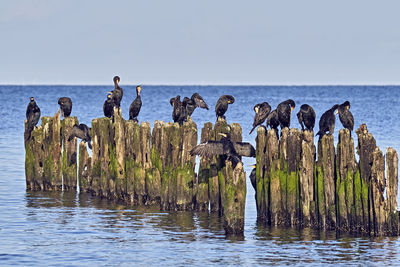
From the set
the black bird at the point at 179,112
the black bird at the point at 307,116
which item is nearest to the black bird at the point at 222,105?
the black bird at the point at 179,112

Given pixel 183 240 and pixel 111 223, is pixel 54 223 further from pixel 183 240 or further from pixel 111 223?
pixel 183 240

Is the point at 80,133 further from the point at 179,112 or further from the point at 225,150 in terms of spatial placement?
the point at 225,150

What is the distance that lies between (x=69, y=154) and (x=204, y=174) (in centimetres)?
513

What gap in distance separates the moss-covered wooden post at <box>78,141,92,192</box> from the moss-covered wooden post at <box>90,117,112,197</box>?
0.23 meters

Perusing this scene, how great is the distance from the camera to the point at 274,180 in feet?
59.8

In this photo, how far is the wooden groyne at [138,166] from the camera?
1989 cm

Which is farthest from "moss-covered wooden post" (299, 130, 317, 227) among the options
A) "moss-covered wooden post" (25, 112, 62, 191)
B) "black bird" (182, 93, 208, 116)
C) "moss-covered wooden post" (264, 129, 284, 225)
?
"moss-covered wooden post" (25, 112, 62, 191)

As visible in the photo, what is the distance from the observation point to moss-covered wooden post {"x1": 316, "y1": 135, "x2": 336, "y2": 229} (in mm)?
17641

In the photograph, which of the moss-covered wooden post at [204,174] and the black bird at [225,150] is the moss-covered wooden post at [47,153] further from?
the black bird at [225,150]

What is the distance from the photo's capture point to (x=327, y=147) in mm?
17625

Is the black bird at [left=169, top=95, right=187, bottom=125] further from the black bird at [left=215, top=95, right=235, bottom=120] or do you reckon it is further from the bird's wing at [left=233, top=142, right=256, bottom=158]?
the bird's wing at [left=233, top=142, right=256, bottom=158]

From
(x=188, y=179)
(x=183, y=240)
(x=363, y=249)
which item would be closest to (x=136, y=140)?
(x=188, y=179)

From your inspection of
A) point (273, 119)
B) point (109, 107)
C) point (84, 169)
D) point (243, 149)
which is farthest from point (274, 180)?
point (109, 107)

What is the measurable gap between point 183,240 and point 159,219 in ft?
6.86
